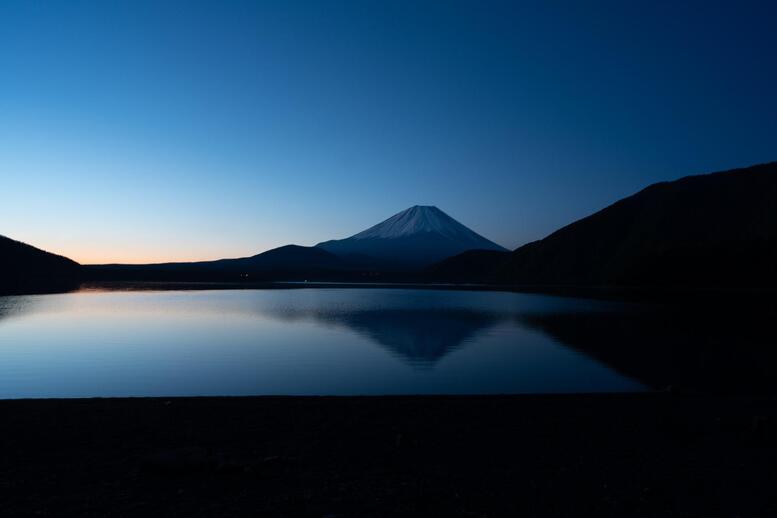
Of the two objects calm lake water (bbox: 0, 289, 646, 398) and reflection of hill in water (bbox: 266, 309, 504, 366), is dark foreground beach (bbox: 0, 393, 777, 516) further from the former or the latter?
Result: reflection of hill in water (bbox: 266, 309, 504, 366)

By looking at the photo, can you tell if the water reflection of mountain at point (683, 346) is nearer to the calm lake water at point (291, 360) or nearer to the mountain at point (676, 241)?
the calm lake water at point (291, 360)

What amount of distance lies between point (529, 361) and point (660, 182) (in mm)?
183143

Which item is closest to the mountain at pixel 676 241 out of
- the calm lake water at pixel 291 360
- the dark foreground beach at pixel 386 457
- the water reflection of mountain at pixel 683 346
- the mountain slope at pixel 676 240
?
the mountain slope at pixel 676 240

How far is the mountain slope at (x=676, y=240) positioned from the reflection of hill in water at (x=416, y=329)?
85.7m

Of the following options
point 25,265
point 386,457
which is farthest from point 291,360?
point 25,265

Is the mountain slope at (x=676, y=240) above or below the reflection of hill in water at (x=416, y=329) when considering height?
above

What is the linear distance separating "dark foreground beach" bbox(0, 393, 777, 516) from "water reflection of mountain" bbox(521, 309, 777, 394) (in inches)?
200

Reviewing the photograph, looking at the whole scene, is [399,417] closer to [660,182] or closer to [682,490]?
[682,490]

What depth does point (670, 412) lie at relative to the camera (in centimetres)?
1211

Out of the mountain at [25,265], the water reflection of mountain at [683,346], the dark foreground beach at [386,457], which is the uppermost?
the mountain at [25,265]

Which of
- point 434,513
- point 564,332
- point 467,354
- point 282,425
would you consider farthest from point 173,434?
point 564,332

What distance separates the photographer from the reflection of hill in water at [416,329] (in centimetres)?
2523

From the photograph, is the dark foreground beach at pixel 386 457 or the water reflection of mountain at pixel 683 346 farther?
the water reflection of mountain at pixel 683 346

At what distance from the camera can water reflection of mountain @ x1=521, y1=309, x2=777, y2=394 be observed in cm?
1791
